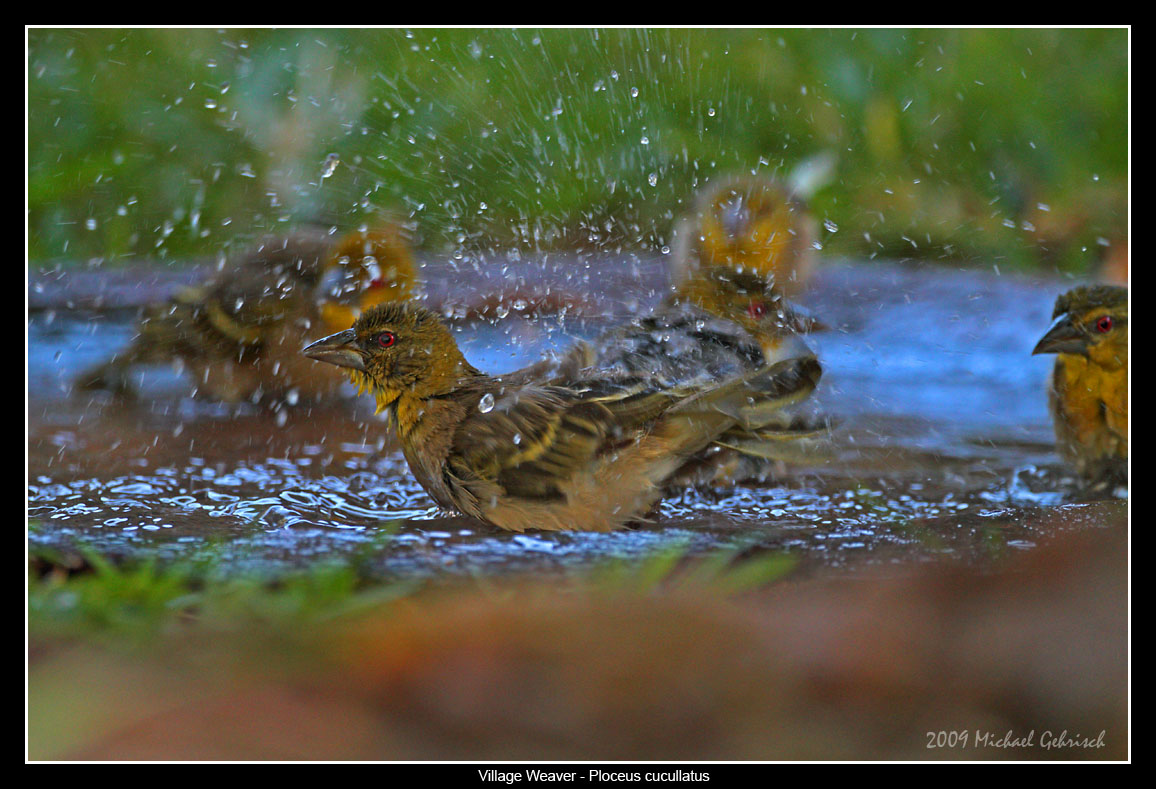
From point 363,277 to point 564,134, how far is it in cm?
105

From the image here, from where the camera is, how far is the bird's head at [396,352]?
2430 millimetres

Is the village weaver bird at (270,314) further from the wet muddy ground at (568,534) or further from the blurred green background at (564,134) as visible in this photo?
the blurred green background at (564,134)

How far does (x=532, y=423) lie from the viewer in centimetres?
235

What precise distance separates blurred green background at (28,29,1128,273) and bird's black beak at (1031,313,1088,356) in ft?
3.44

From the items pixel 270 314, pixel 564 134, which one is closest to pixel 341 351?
pixel 270 314

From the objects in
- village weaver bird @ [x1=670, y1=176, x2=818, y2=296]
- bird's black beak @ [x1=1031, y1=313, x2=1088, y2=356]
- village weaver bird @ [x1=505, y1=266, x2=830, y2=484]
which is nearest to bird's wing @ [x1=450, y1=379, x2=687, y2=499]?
village weaver bird @ [x1=505, y1=266, x2=830, y2=484]

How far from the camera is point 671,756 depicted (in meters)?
1.50

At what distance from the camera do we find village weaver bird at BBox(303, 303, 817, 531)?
89.4 inches

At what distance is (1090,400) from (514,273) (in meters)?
1.71

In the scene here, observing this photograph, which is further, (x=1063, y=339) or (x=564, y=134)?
(x=564, y=134)

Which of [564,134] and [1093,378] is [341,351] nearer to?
[564,134]

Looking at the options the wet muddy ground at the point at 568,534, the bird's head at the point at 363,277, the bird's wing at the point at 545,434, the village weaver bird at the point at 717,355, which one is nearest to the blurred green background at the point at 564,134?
the bird's head at the point at 363,277

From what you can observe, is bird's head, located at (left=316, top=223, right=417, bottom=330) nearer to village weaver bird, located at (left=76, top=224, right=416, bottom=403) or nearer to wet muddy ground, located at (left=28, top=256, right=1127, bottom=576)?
village weaver bird, located at (left=76, top=224, right=416, bottom=403)

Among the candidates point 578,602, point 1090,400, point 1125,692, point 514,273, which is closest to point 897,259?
point 1090,400
